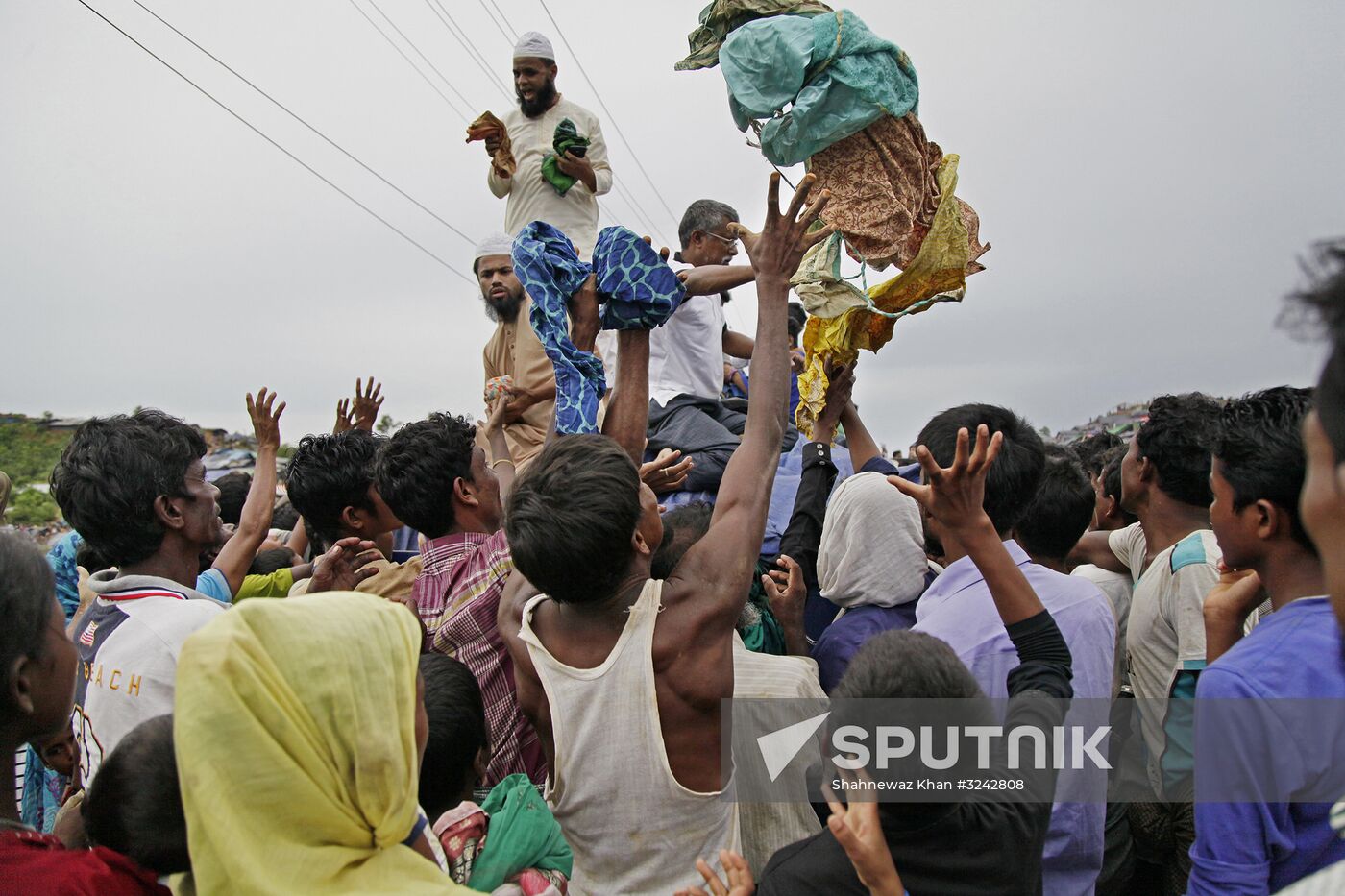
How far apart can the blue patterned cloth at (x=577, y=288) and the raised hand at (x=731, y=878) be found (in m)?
1.49

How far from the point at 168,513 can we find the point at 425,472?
2.44 feet

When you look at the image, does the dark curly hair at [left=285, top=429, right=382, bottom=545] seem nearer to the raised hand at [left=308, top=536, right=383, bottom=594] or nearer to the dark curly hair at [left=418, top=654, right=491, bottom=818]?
the raised hand at [left=308, top=536, right=383, bottom=594]

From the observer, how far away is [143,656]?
2.31m

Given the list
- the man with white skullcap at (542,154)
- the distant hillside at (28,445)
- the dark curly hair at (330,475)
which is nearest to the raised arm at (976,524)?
the dark curly hair at (330,475)

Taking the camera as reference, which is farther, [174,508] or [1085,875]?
[174,508]

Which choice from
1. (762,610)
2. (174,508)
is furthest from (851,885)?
(174,508)

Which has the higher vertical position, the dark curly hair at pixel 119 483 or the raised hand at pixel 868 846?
the dark curly hair at pixel 119 483

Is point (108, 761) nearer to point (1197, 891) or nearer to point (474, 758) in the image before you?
point (474, 758)

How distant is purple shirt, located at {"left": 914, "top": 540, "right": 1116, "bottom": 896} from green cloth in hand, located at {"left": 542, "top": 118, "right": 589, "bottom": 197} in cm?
350

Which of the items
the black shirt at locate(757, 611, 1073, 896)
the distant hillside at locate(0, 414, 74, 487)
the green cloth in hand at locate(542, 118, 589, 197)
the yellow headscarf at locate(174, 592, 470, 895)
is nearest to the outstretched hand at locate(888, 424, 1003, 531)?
the black shirt at locate(757, 611, 1073, 896)

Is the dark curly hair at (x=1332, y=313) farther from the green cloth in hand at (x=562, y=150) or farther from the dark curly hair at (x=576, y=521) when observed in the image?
the green cloth in hand at (x=562, y=150)

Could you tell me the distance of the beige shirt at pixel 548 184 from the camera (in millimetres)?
5801

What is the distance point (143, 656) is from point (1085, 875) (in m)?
2.42

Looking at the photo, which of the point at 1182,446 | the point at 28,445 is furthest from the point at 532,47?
the point at 28,445
